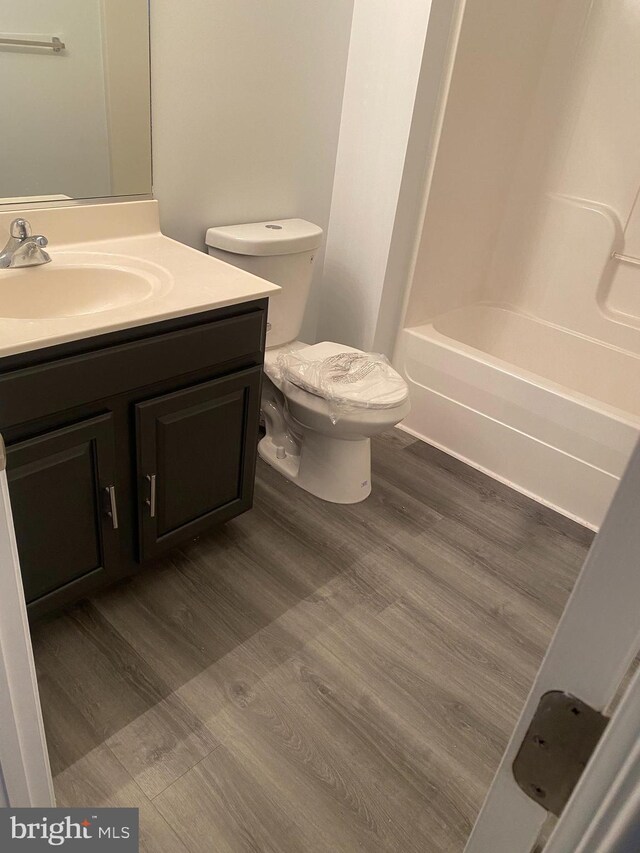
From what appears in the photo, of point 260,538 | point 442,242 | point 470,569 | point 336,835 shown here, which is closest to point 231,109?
point 442,242

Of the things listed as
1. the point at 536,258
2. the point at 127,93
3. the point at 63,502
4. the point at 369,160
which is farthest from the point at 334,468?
the point at 536,258

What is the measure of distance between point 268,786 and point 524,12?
8.65 feet

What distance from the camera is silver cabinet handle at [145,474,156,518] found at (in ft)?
5.20

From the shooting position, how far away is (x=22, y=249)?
152 centimetres

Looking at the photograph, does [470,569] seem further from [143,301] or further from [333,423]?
[143,301]

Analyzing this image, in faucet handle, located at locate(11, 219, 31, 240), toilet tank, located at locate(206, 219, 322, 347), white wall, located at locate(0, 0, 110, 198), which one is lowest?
toilet tank, located at locate(206, 219, 322, 347)

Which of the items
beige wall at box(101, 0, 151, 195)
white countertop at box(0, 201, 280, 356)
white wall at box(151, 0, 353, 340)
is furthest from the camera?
white wall at box(151, 0, 353, 340)

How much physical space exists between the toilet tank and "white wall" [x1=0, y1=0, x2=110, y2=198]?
1.46 feet

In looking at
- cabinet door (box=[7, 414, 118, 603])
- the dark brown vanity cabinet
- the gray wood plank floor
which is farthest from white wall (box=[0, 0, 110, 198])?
the gray wood plank floor

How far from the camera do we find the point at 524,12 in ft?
7.61

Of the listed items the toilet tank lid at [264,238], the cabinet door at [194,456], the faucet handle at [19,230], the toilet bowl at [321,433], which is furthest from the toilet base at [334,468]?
the faucet handle at [19,230]

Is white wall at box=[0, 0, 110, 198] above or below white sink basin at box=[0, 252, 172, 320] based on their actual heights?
above

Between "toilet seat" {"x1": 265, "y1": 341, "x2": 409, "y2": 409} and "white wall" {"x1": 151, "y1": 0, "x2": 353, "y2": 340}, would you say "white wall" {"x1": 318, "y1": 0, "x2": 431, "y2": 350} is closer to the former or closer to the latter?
"white wall" {"x1": 151, "y1": 0, "x2": 353, "y2": 340}

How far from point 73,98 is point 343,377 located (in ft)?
3.57
